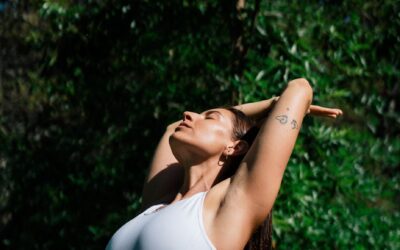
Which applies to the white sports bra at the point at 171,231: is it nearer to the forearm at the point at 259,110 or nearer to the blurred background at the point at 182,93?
the forearm at the point at 259,110

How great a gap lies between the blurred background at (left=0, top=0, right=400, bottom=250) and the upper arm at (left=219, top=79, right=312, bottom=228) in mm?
2073

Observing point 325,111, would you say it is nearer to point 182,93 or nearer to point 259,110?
point 259,110

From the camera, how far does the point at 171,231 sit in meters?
2.27

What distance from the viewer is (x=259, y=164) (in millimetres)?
2258

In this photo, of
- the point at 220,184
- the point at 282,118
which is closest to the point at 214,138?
the point at 220,184

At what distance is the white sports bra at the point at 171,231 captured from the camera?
2.25 m

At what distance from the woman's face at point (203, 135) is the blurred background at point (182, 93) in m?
1.72

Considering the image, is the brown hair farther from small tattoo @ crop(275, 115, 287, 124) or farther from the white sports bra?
small tattoo @ crop(275, 115, 287, 124)

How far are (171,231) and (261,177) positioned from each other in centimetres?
34

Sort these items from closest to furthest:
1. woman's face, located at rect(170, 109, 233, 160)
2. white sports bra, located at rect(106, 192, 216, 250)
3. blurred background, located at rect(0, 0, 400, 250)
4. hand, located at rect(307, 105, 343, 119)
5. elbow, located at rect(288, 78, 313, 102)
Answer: white sports bra, located at rect(106, 192, 216, 250) < elbow, located at rect(288, 78, 313, 102) < woman's face, located at rect(170, 109, 233, 160) < hand, located at rect(307, 105, 343, 119) < blurred background, located at rect(0, 0, 400, 250)

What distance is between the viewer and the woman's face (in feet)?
8.46

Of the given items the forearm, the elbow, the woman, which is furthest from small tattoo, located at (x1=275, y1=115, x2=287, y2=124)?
the forearm

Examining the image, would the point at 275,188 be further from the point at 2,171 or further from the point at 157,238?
the point at 2,171

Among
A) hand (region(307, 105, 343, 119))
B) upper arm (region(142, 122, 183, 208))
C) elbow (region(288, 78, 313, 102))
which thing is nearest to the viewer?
elbow (region(288, 78, 313, 102))
